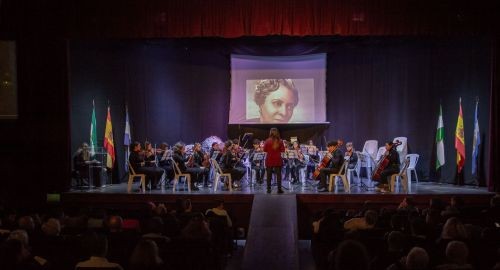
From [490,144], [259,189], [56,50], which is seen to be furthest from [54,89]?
[490,144]

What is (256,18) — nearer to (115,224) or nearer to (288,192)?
(288,192)

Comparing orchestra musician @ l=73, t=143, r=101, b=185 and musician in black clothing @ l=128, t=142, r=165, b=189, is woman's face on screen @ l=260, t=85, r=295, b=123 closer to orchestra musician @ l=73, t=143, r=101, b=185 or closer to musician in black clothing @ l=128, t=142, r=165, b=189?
musician in black clothing @ l=128, t=142, r=165, b=189

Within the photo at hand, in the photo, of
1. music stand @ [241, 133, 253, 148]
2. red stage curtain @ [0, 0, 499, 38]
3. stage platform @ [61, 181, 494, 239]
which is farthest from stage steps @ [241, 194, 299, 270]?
music stand @ [241, 133, 253, 148]

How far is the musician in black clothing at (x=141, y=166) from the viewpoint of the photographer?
1223 cm

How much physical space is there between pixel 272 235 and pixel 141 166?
4.85 m

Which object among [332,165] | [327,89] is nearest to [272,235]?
[332,165]

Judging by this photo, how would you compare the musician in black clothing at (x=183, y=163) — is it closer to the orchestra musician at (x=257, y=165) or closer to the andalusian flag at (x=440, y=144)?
the orchestra musician at (x=257, y=165)

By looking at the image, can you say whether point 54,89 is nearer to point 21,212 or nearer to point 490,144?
point 21,212

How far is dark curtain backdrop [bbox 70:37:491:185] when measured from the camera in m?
14.1

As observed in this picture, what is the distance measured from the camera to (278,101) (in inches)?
663

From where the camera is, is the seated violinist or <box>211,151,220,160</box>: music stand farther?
<box>211,151,220,160</box>: music stand

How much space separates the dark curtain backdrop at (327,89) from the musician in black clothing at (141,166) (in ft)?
7.62

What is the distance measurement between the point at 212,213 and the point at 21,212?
3.49 metres

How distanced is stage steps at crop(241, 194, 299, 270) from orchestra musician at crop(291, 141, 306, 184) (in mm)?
2279
